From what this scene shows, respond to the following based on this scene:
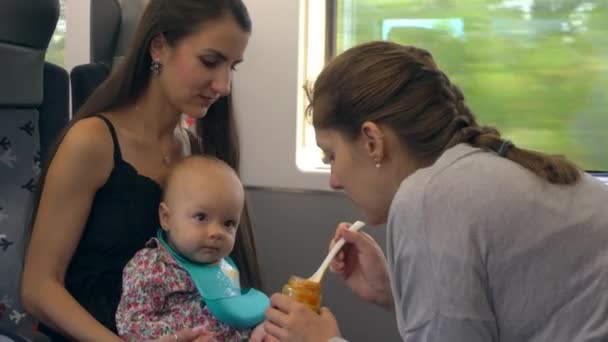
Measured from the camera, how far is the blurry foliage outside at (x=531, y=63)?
1853 millimetres

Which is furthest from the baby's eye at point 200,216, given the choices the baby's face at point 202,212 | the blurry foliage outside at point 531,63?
the blurry foliage outside at point 531,63

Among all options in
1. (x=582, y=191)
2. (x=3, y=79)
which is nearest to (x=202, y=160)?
(x=3, y=79)

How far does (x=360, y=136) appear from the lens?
3.93 ft

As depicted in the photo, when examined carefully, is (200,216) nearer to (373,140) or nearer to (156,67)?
(156,67)

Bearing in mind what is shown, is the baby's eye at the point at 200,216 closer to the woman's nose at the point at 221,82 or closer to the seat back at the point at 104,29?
the woman's nose at the point at 221,82

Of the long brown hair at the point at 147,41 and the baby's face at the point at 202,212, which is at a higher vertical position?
the long brown hair at the point at 147,41

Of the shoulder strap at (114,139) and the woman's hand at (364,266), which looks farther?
the shoulder strap at (114,139)

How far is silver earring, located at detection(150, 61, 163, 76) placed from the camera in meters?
1.65

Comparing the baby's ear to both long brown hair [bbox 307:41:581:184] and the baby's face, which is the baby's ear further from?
long brown hair [bbox 307:41:581:184]

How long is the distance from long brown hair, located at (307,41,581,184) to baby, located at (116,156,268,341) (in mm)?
387

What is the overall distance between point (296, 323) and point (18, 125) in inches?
33.0

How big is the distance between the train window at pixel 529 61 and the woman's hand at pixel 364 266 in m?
0.67

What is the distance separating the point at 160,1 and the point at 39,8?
0.26m

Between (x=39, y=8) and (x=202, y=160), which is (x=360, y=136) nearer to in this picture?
(x=202, y=160)
